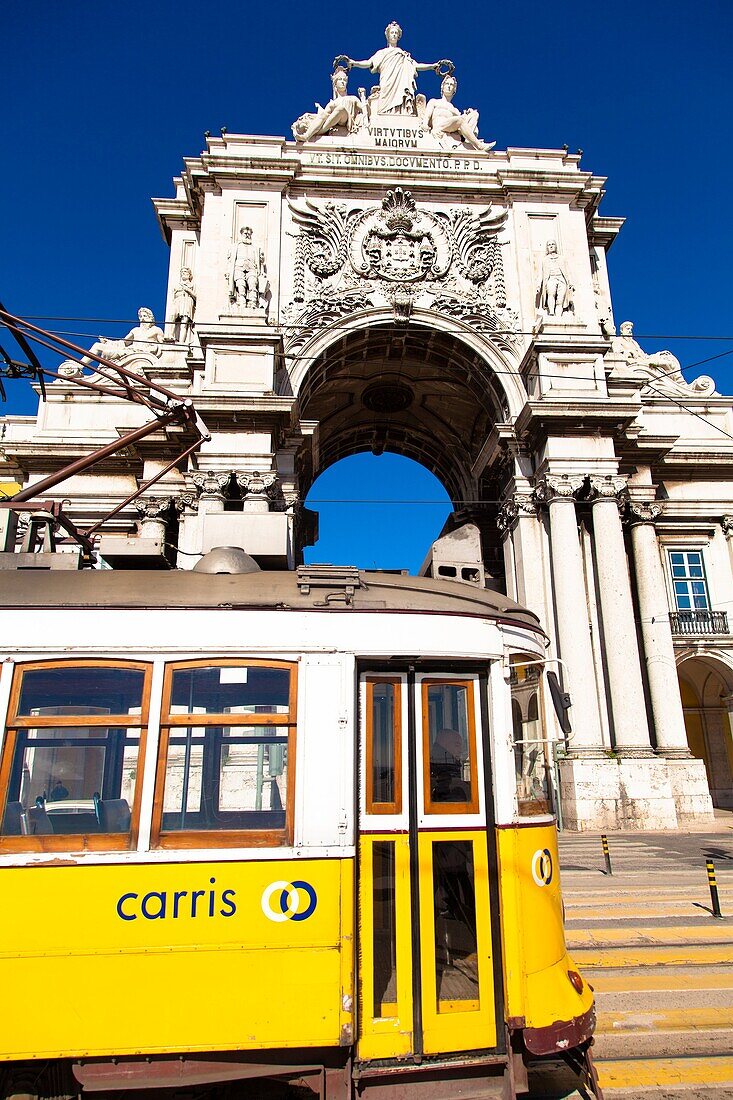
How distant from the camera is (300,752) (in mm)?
4152

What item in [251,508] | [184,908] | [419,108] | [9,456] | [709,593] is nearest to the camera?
[184,908]

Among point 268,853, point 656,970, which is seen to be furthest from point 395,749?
point 656,970

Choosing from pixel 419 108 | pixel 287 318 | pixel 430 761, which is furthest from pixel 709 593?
pixel 430 761

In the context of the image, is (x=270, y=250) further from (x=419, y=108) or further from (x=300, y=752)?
(x=300, y=752)

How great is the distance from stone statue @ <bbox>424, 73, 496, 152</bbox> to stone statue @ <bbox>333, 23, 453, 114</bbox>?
0.81 m

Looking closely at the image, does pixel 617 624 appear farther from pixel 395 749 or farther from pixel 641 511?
pixel 395 749

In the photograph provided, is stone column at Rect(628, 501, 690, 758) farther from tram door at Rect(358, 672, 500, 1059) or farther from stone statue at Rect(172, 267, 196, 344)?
tram door at Rect(358, 672, 500, 1059)

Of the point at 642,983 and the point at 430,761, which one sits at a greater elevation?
the point at 430,761

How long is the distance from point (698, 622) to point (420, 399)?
13.1 metres

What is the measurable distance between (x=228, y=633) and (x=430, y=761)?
4.93ft

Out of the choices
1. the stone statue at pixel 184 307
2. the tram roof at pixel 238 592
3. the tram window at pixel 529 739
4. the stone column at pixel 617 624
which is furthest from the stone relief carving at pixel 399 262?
the tram window at pixel 529 739

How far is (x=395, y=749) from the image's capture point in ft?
14.1

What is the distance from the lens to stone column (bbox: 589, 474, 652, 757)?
18.0 m

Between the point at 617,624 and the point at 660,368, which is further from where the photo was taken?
the point at 660,368
